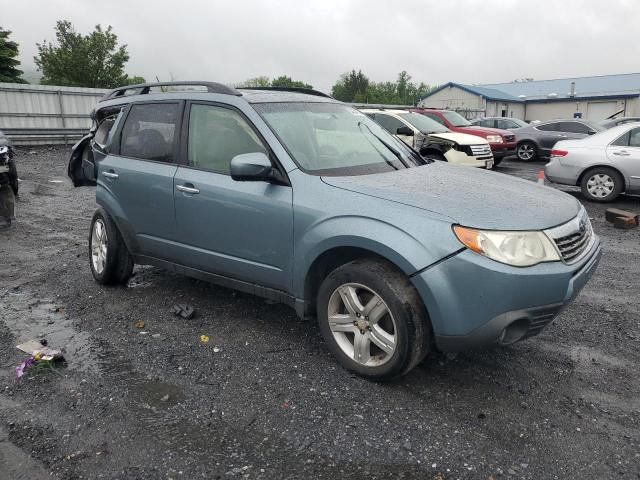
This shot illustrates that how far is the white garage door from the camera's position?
46375 millimetres

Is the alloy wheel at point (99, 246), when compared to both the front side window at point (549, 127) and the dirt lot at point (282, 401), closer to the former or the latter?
the dirt lot at point (282, 401)

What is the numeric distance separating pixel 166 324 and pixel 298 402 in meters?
1.66

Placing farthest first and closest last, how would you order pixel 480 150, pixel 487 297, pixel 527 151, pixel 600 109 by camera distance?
pixel 600 109 < pixel 527 151 < pixel 480 150 < pixel 487 297

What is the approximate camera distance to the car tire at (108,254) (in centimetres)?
497

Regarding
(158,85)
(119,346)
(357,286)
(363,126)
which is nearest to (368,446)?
(357,286)

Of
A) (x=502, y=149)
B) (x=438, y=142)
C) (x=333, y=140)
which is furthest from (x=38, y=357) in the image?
(x=502, y=149)

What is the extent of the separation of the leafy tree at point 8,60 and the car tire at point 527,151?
3024 cm

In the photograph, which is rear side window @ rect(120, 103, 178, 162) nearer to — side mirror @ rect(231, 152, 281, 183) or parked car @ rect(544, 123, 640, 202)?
side mirror @ rect(231, 152, 281, 183)

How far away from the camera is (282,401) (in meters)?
3.22

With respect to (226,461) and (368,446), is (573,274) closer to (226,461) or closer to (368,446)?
(368,446)

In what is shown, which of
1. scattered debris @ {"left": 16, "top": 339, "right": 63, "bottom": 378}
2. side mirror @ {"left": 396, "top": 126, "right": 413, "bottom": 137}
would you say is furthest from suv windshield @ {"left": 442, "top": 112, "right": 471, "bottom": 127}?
scattered debris @ {"left": 16, "top": 339, "right": 63, "bottom": 378}

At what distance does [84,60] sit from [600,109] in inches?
1676

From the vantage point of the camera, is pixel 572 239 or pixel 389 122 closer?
pixel 572 239

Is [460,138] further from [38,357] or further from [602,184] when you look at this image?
[38,357]
